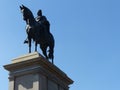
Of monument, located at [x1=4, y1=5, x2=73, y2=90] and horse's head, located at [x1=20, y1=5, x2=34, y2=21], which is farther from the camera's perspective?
horse's head, located at [x1=20, y1=5, x2=34, y2=21]

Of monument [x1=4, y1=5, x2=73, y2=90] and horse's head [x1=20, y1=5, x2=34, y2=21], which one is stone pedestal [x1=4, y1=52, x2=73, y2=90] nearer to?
monument [x1=4, y1=5, x2=73, y2=90]

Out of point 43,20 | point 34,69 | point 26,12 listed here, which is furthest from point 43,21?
point 34,69

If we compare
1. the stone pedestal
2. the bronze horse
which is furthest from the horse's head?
the stone pedestal

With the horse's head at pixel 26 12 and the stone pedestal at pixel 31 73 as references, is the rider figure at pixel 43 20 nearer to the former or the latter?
the horse's head at pixel 26 12

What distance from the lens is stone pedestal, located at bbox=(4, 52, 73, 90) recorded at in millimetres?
26203

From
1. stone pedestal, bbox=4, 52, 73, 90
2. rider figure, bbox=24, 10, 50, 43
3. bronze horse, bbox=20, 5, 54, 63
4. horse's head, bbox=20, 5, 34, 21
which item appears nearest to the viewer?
stone pedestal, bbox=4, 52, 73, 90

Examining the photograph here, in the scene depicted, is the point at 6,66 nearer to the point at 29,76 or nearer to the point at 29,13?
the point at 29,76

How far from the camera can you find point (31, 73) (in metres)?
26.4

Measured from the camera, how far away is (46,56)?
1144 inches

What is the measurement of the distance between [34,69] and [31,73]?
0.29 meters

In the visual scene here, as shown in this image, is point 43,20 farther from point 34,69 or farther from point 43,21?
point 34,69

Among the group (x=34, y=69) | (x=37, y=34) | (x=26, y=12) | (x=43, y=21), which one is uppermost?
(x=26, y=12)

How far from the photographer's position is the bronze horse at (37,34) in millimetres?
27875

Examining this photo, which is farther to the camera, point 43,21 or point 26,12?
point 43,21
